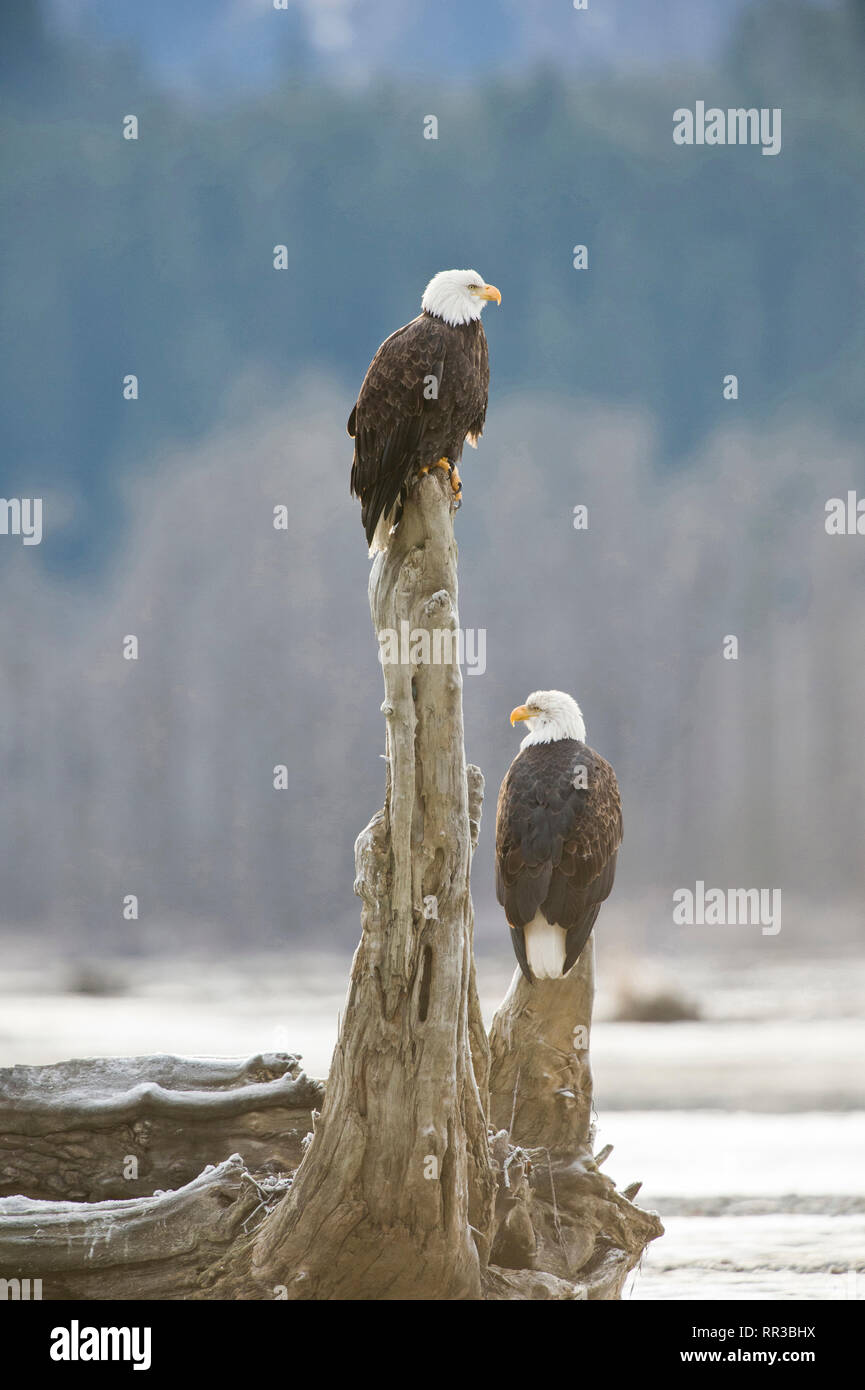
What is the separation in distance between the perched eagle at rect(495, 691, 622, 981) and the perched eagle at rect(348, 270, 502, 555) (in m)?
1.35

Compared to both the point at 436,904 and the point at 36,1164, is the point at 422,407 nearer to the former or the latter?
the point at 436,904

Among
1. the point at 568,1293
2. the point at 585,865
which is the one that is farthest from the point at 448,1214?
the point at 585,865

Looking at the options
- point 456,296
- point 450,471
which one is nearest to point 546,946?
point 450,471

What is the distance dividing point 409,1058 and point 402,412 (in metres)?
2.71

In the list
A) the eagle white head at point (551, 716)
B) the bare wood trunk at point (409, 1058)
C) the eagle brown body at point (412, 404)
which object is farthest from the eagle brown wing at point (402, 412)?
the eagle white head at point (551, 716)

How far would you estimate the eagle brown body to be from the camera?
198 inches

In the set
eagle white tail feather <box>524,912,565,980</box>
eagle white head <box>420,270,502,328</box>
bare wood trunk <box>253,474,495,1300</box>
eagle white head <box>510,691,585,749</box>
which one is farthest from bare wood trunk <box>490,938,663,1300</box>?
eagle white head <box>420,270,502,328</box>

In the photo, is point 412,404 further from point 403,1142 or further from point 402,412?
point 403,1142

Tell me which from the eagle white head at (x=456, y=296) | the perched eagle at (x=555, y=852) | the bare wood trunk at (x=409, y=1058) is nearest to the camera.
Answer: the bare wood trunk at (x=409, y=1058)

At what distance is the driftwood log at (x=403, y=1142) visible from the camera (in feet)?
15.1

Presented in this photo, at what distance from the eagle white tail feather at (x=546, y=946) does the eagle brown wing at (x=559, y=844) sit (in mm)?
34

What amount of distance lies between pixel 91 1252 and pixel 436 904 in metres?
2.17

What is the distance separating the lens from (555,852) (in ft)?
17.6

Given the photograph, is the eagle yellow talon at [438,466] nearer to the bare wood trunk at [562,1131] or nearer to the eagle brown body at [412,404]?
the eagle brown body at [412,404]
